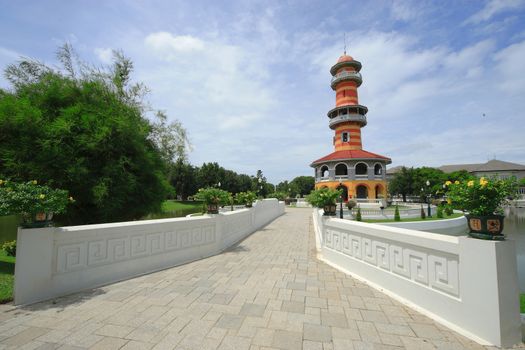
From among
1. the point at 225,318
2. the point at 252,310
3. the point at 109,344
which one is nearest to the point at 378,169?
the point at 252,310

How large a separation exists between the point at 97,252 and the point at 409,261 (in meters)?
5.48

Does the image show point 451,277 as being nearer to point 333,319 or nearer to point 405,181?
point 333,319

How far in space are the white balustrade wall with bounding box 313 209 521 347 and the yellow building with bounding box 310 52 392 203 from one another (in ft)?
102

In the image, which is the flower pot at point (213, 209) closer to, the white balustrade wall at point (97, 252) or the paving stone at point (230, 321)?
the white balustrade wall at point (97, 252)

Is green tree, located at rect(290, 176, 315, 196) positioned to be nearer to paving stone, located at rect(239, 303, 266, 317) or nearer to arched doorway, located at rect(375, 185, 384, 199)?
arched doorway, located at rect(375, 185, 384, 199)

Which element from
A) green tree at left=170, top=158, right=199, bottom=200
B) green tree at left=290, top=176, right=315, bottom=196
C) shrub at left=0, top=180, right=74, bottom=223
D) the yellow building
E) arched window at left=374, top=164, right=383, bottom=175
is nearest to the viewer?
shrub at left=0, top=180, right=74, bottom=223

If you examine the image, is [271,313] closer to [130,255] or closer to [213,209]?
[130,255]

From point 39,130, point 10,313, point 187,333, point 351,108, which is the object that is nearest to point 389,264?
point 187,333

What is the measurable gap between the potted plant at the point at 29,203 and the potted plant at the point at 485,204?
19.8 ft

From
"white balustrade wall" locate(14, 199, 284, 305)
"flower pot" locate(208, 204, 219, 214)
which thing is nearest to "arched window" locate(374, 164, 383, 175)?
"flower pot" locate(208, 204, 219, 214)

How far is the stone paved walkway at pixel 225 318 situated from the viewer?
283cm

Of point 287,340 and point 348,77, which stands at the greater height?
point 348,77

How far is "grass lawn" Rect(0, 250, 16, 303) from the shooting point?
154 inches

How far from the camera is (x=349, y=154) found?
→ 116ft
